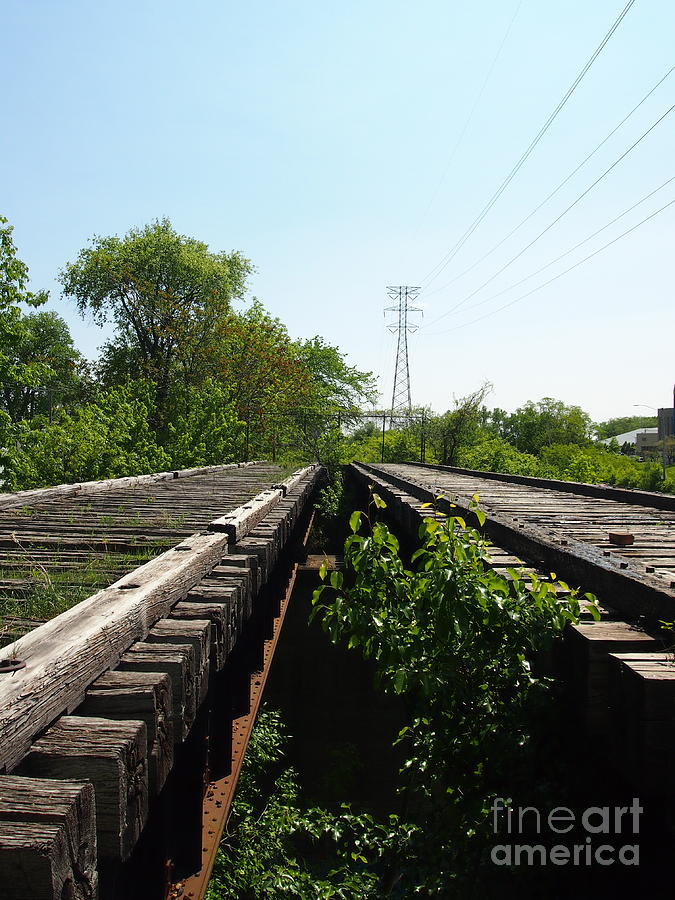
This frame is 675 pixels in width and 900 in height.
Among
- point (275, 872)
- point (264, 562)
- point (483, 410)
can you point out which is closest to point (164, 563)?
point (264, 562)

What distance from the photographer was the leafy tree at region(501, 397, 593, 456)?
68375 mm

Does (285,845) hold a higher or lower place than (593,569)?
lower

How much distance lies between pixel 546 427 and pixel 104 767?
262 feet

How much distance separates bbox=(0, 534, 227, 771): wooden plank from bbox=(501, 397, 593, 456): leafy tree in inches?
2505

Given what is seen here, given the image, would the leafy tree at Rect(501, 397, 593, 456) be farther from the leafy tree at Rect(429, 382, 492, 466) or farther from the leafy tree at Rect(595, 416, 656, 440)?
the leafy tree at Rect(595, 416, 656, 440)

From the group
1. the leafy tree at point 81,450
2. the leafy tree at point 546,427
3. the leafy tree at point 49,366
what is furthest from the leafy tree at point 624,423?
the leafy tree at point 81,450

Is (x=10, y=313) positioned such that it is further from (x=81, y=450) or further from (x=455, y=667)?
(x=455, y=667)

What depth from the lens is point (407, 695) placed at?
12.5 feet

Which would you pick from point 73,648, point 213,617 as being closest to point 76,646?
point 73,648

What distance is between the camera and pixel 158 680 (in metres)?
1.78

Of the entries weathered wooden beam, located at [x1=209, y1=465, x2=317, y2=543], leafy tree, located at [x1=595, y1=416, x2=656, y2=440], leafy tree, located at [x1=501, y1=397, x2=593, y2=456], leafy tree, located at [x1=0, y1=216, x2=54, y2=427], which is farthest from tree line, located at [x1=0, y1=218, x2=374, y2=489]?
leafy tree, located at [x1=595, y1=416, x2=656, y2=440]

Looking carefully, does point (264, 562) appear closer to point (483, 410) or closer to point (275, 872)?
point (275, 872)

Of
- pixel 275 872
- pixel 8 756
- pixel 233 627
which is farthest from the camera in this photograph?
pixel 275 872

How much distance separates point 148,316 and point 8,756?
3726cm
